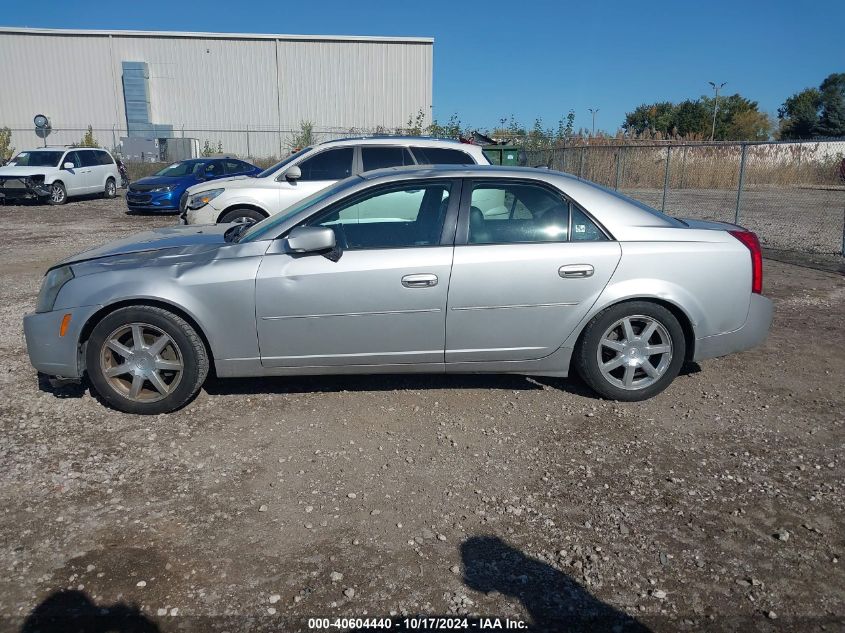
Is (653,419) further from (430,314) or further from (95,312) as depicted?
(95,312)

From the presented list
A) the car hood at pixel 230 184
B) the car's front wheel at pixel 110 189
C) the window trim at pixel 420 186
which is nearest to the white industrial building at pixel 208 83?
the car's front wheel at pixel 110 189

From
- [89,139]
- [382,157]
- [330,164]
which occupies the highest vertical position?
[89,139]

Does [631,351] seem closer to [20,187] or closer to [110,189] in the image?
[20,187]

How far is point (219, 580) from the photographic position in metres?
2.90

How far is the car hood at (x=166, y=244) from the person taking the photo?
4.68 metres

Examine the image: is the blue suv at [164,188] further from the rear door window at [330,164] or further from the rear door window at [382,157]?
the rear door window at [382,157]

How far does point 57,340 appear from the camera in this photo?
4453 millimetres

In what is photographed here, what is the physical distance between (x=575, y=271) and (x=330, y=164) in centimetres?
648

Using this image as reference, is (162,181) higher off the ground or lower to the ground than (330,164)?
lower

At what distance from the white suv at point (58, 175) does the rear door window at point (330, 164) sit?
13.7 meters

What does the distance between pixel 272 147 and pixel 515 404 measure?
38711 mm

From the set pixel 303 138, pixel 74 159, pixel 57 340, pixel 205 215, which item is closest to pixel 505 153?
pixel 205 215

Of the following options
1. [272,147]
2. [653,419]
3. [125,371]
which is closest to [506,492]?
[653,419]

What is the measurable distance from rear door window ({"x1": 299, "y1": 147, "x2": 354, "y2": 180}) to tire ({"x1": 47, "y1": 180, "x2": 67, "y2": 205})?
542 inches
